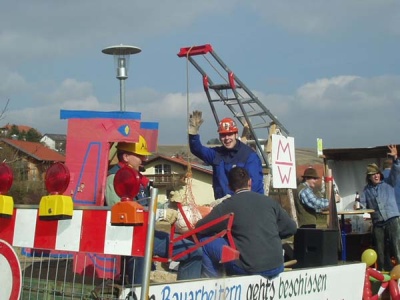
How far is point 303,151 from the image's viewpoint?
30.4 m

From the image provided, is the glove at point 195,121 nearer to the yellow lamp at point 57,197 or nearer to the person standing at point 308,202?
the person standing at point 308,202

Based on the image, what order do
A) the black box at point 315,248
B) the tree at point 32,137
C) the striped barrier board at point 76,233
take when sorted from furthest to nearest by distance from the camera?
1. the tree at point 32,137
2. the black box at point 315,248
3. the striped barrier board at point 76,233

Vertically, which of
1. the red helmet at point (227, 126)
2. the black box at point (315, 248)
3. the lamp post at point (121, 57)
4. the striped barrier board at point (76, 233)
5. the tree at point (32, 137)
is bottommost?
the black box at point (315, 248)

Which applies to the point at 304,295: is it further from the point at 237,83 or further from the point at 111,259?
the point at 237,83

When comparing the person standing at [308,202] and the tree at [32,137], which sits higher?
the tree at [32,137]

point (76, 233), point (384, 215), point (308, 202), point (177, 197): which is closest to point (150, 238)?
point (76, 233)

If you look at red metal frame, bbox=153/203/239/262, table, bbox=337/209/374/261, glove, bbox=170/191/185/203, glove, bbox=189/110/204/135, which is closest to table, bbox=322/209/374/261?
table, bbox=337/209/374/261

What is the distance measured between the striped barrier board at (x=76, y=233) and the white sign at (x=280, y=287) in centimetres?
24

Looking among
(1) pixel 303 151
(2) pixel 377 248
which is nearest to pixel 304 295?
(2) pixel 377 248

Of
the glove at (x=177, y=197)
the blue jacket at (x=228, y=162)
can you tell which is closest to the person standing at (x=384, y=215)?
the blue jacket at (x=228, y=162)

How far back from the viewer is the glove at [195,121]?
21.2ft

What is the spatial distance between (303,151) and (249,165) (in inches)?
974

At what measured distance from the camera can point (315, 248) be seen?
17.6 ft

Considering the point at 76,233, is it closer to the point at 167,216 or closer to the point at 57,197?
the point at 57,197
